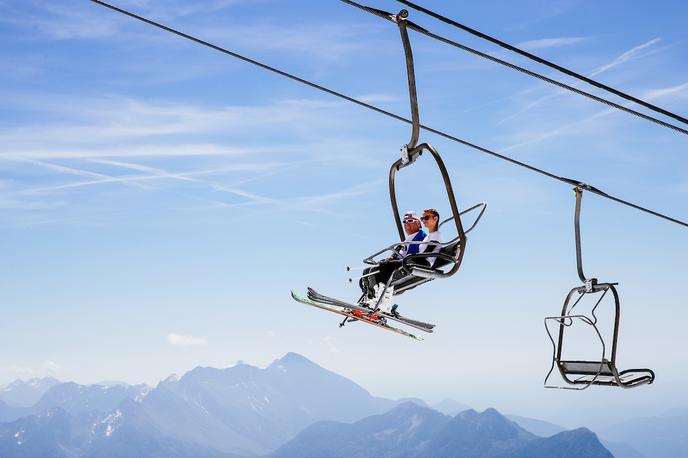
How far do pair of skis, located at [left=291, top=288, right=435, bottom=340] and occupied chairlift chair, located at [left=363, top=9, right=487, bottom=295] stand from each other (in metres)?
0.86

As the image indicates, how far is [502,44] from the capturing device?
10070 mm

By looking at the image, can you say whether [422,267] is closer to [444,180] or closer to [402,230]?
[402,230]

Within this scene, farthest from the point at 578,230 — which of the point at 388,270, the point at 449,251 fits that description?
Result: the point at 388,270

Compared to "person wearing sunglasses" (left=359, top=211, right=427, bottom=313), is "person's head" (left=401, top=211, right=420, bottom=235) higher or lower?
higher

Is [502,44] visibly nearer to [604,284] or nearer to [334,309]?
[604,284]

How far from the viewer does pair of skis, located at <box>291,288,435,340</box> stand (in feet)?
55.8

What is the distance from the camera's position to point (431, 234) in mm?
15836

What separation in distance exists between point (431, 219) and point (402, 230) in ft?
4.39

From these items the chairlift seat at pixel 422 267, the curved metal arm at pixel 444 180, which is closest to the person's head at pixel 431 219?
the chairlift seat at pixel 422 267

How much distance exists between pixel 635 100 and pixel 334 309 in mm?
8800

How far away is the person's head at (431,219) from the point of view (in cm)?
1598

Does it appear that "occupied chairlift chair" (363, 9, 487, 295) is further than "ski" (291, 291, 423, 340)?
No

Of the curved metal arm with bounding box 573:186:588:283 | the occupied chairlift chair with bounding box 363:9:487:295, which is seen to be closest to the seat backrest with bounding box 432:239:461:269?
the occupied chairlift chair with bounding box 363:9:487:295

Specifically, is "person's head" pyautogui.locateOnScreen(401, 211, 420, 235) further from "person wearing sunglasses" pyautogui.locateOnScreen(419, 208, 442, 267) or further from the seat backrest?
the seat backrest
